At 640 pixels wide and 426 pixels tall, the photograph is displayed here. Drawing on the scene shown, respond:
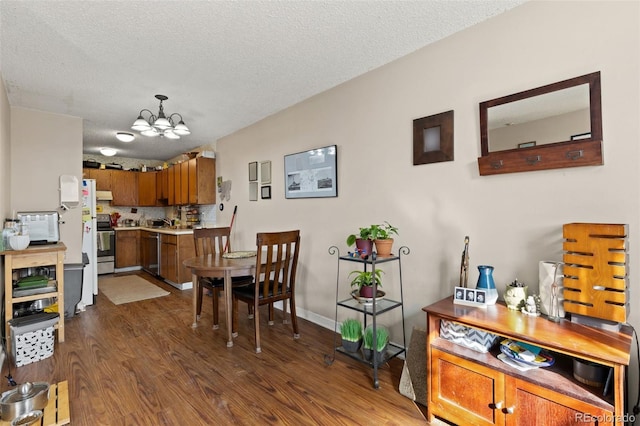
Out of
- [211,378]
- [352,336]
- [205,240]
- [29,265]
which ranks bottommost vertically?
[211,378]

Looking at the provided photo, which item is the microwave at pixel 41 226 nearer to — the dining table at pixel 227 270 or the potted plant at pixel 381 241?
the dining table at pixel 227 270

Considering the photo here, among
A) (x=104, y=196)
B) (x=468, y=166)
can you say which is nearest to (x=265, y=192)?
(x=468, y=166)

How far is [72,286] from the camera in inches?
140

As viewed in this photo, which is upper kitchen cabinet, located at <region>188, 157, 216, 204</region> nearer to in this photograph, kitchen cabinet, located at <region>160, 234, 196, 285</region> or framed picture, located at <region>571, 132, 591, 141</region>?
kitchen cabinet, located at <region>160, 234, 196, 285</region>

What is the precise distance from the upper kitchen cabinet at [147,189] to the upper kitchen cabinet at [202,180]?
6.44ft

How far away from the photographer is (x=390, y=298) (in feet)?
8.48

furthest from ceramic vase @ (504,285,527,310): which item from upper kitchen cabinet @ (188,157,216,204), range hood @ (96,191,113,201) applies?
range hood @ (96,191,113,201)

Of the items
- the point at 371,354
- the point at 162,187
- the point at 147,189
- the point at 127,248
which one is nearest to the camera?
the point at 371,354

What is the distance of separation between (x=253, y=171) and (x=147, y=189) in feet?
12.3

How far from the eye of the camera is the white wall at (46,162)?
3.57m

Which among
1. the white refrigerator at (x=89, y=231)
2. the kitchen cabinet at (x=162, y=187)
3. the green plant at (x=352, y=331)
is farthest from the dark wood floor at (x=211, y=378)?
the kitchen cabinet at (x=162, y=187)

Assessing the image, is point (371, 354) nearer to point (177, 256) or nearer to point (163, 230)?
point (177, 256)

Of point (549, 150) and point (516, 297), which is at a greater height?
point (549, 150)

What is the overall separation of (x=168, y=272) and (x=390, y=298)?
3.97 meters
